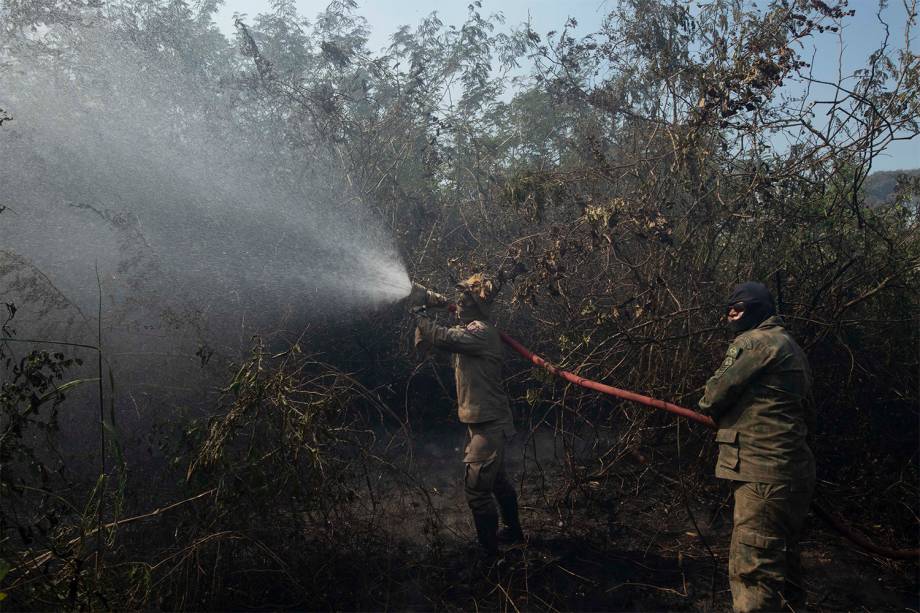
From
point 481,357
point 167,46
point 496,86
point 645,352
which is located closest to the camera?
point 481,357

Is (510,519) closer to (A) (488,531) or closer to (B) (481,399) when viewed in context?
(A) (488,531)

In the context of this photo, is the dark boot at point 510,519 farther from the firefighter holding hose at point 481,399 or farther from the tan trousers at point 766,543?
the tan trousers at point 766,543

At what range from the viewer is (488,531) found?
4852mm

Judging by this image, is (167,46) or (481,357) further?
(167,46)

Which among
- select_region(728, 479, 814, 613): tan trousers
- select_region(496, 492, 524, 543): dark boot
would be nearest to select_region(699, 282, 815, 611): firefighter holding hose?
select_region(728, 479, 814, 613): tan trousers

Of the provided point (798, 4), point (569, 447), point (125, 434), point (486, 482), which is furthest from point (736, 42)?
point (125, 434)

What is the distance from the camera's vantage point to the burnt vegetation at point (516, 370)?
3.92 meters

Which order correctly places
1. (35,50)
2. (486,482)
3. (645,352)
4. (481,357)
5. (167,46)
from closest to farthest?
(486,482), (481,357), (645,352), (35,50), (167,46)

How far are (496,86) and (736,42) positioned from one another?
17.6ft

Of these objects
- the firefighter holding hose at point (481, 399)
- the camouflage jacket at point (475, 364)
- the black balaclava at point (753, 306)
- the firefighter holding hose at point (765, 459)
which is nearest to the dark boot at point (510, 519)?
the firefighter holding hose at point (481, 399)

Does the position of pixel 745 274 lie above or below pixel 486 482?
above

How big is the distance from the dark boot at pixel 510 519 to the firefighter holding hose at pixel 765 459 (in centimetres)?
184

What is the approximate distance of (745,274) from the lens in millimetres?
5609

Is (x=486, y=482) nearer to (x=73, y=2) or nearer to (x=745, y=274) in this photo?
(x=745, y=274)
